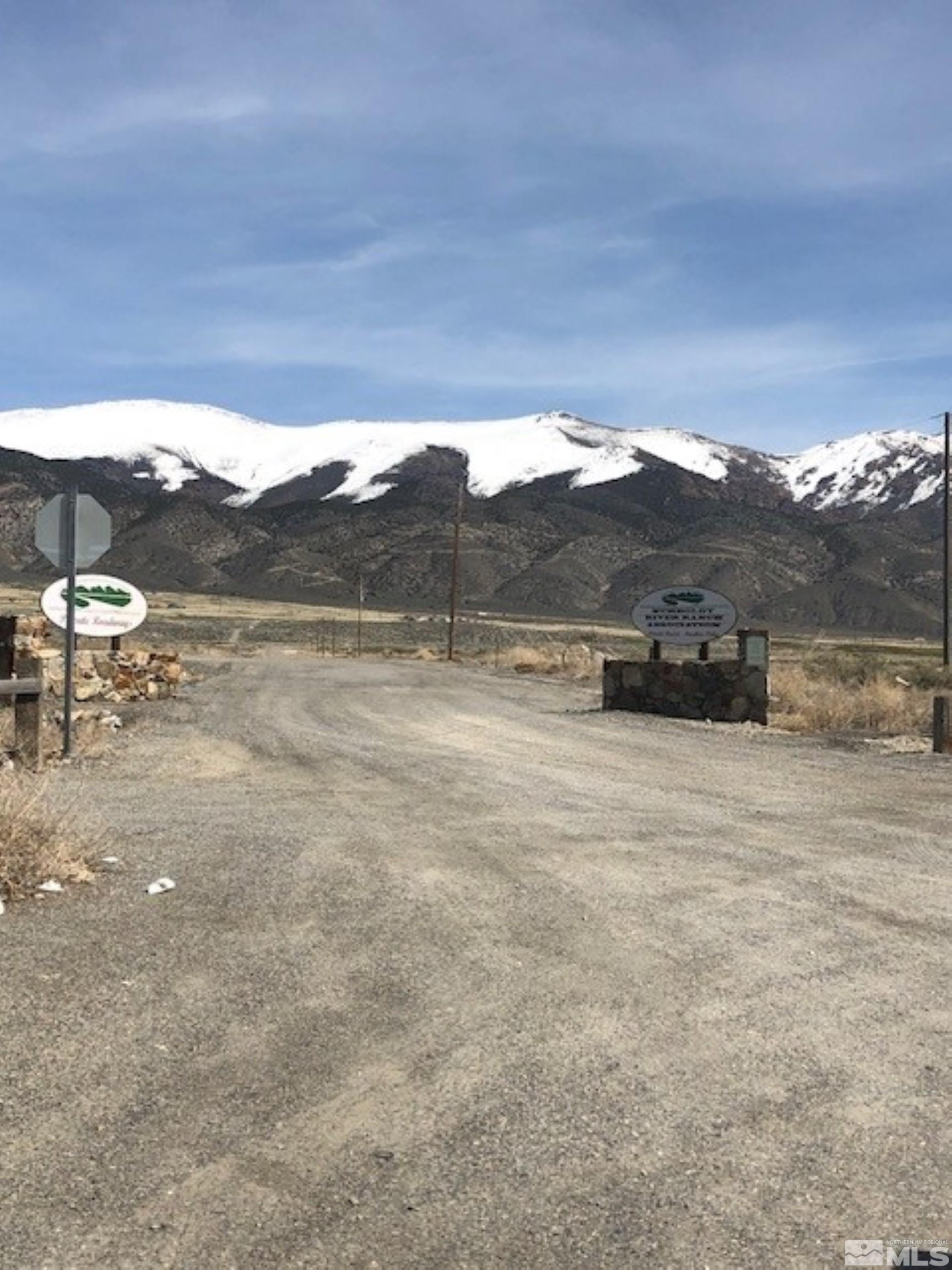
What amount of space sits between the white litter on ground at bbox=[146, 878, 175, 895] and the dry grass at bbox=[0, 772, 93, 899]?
372 mm

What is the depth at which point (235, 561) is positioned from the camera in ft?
593

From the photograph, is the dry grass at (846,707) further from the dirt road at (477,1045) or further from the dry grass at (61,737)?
the dry grass at (61,737)

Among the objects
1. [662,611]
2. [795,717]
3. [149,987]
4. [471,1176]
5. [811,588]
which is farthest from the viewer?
[811,588]

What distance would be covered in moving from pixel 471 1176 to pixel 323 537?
184 meters

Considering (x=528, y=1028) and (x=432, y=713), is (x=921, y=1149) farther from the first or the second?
(x=432, y=713)

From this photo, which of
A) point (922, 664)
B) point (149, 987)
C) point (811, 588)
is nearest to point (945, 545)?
point (922, 664)

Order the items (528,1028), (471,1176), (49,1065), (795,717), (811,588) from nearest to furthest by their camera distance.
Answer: (471,1176), (49,1065), (528,1028), (795,717), (811,588)

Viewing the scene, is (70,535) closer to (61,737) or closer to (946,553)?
(61,737)

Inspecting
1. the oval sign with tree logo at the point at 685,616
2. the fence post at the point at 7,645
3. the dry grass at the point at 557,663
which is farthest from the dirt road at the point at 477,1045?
the dry grass at the point at 557,663

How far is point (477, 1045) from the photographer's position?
4770 millimetres

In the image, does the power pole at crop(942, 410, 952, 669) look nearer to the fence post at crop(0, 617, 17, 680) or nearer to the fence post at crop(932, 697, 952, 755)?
the fence post at crop(932, 697, 952, 755)

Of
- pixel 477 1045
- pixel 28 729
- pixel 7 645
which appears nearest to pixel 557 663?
pixel 7 645

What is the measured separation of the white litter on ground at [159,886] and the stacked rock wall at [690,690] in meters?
15.7

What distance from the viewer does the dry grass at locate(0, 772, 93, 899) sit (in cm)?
685
